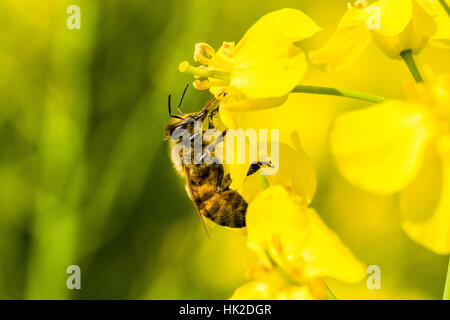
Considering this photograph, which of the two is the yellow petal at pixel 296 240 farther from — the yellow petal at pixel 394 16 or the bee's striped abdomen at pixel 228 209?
the yellow petal at pixel 394 16

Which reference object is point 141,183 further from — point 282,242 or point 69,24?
point 282,242

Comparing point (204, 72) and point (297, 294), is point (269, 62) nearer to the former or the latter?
point (204, 72)

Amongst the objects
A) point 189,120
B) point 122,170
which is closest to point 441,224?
point 189,120

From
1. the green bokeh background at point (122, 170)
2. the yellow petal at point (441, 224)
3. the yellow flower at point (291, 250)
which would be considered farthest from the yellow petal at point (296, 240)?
the green bokeh background at point (122, 170)

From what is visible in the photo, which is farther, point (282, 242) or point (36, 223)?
point (36, 223)

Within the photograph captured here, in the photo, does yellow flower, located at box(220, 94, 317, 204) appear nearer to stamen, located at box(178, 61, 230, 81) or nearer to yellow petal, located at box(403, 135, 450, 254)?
stamen, located at box(178, 61, 230, 81)
